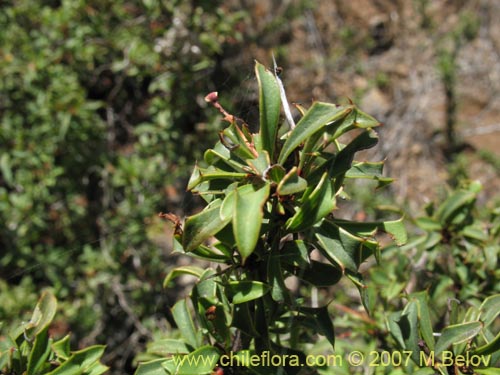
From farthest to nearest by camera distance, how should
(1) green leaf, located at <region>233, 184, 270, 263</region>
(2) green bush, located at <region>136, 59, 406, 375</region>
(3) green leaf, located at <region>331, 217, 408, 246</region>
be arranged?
1. (3) green leaf, located at <region>331, 217, 408, 246</region>
2. (2) green bush, located at <region>136, 59, 406, 375</region>
3. (1) green leaf, located at <region>233, 184, 270, 263</region>

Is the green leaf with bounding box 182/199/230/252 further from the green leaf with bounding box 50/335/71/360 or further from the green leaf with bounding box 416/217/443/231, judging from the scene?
the green leaf with bounding box 416/217/443/231

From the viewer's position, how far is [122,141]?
4.09 metres

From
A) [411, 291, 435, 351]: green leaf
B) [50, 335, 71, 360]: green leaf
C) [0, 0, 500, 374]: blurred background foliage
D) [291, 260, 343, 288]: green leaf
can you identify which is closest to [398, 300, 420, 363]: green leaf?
[411, 291, 435, 351]: green leaf

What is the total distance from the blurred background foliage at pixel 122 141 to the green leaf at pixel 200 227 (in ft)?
5.06

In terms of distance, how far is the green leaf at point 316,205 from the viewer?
1.09 metres

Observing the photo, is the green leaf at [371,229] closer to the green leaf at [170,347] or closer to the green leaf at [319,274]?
the green leaf at [319,274]

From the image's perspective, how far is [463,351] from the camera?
4.59 ft

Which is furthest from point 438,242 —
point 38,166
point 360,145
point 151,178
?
point 38,166

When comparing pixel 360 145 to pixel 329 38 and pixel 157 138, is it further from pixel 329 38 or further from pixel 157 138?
pixel 329 38

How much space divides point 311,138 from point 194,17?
237cm

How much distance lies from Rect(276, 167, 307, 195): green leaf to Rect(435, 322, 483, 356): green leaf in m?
0.65

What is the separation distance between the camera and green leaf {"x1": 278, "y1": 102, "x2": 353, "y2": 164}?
112 cm

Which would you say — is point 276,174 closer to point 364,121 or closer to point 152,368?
point 364,121

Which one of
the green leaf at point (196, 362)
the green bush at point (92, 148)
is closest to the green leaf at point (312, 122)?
the green leaf at point (196, 362)
